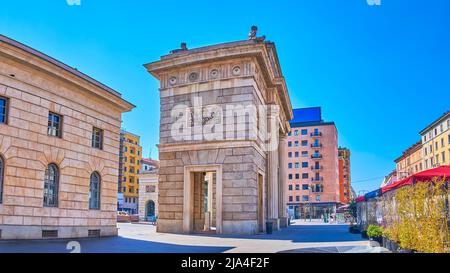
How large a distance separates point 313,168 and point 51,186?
89419mm

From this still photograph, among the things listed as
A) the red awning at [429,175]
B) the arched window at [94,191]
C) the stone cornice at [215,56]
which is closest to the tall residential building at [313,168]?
the stone cornice at [215,56]

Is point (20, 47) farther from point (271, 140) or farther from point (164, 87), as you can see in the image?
point (271, 140)

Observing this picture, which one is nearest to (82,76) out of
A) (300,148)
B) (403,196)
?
(403,196)

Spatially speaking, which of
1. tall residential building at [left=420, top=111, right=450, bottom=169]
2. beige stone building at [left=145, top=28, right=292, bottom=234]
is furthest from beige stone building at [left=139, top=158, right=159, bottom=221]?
tall residential building at [left=420, top=111, right=450, bottom=169]

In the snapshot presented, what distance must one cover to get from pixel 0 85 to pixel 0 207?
183 inches

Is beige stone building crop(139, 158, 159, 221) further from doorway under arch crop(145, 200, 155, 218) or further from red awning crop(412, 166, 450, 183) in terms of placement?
Answer: red awning crop(412, 166, 450, 183)

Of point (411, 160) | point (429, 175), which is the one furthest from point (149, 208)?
point (429, 175)

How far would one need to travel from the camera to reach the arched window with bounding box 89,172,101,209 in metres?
21.0

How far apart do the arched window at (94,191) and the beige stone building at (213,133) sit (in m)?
6.10

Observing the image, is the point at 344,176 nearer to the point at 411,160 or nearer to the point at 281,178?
the point at 411,160

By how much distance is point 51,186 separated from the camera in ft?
60.1

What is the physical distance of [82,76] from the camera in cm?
1980
